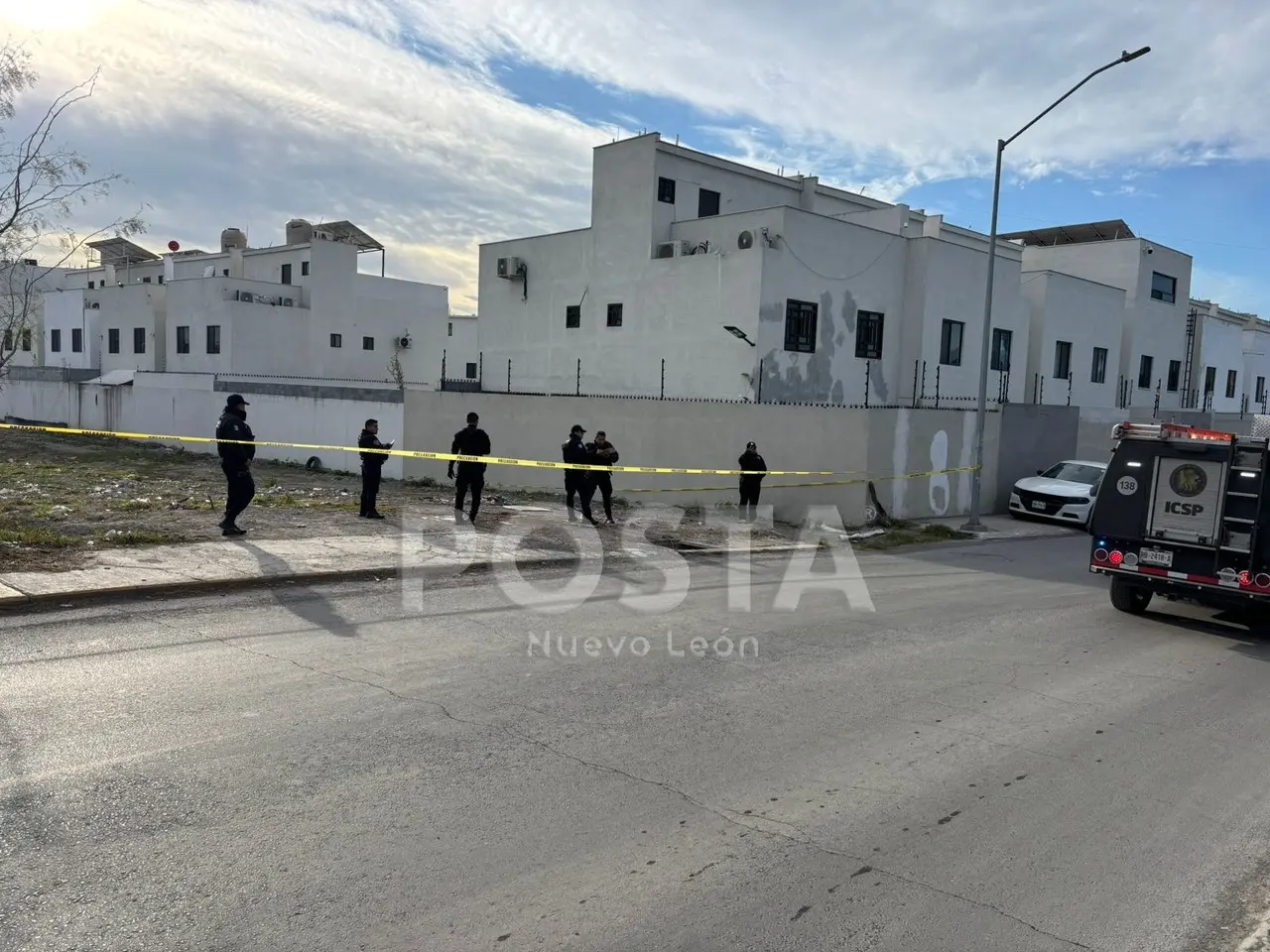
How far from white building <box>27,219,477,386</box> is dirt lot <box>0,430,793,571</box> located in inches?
718

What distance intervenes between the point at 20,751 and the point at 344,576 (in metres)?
5.43

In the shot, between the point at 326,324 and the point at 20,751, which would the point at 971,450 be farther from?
the point at 326,324

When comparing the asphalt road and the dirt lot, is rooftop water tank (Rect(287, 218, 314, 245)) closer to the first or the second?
the dirt lot

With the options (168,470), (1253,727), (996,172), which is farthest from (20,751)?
(168,470)

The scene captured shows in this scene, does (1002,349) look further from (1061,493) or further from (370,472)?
(370,472)

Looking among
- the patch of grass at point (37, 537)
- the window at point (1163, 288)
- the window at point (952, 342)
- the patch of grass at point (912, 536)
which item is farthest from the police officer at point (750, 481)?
the window at point (1163, 288)

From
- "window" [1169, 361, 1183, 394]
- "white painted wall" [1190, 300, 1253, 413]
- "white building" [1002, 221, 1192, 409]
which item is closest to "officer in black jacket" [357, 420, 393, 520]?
"white building" [1002, 221, 1192, 409]

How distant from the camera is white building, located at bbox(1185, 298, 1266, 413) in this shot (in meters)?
43.9

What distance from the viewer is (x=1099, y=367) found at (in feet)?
121

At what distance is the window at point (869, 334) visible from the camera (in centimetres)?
2760

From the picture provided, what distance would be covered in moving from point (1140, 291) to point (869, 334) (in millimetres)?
19007

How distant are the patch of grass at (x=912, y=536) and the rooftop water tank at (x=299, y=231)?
1670 inches

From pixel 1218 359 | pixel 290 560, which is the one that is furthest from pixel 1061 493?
pixel 1218 359

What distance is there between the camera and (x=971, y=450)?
73.9 feet
